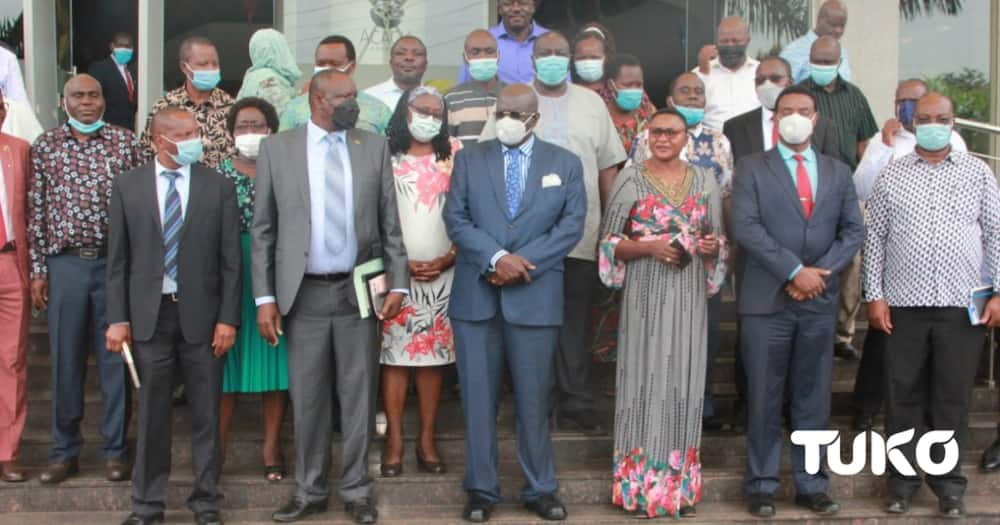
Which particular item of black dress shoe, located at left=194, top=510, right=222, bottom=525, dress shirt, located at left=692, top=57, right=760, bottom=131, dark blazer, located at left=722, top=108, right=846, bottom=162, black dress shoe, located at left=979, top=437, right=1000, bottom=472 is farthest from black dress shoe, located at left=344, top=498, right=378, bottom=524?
dress shirt, located at left=692, top=57, right=760, bottom=131

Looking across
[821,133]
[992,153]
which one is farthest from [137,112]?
[992,153]

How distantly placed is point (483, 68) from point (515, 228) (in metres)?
1.33

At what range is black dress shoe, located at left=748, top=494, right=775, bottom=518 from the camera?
19.9 ft

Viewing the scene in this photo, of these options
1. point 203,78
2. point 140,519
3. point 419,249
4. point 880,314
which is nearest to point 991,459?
point 880,314

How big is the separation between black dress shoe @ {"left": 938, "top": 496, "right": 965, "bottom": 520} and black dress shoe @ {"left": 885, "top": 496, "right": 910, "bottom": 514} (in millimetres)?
175

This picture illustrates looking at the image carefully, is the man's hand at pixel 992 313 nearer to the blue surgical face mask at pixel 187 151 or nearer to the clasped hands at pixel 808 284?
the clasped hands at pixel 808 284

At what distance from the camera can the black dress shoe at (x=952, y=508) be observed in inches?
242

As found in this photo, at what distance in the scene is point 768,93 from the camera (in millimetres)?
7098

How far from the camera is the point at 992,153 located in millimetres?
10797

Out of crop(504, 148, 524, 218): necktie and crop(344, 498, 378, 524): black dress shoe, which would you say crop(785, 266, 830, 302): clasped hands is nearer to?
crop(504, 148, 524, 218): necktie

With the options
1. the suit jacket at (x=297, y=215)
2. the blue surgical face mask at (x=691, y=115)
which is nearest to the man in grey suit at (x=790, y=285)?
the blue surgical face mask at (x=691, y=115)

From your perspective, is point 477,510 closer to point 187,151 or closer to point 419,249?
point 419,249

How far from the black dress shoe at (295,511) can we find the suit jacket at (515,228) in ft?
3.80

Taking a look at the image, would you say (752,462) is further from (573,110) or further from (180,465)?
(180,465)
